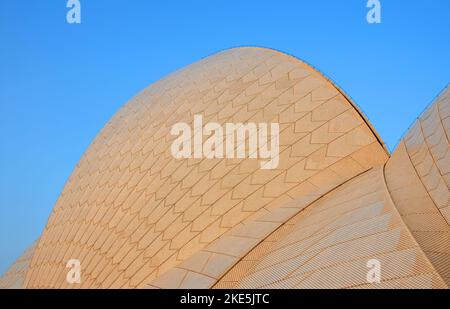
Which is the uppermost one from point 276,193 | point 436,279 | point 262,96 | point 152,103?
point 152,103

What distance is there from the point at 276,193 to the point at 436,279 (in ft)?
17.7

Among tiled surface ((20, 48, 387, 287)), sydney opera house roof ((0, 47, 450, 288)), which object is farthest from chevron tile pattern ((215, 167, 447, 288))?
tiled surface ((20, 48, 387, 287))

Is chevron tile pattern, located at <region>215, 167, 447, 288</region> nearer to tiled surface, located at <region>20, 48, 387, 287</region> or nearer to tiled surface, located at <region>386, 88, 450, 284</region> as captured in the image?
tiled surface, located at <region>386, 88, 450, 284</region>

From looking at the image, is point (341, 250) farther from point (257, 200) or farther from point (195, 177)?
point (195, 177)

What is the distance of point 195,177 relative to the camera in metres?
10.9

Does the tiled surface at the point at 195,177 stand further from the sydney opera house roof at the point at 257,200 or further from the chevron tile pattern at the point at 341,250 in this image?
the chevron tile pattern at the point at 341,250

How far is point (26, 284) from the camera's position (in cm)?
1342

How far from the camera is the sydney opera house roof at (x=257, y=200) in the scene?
585 centimetres

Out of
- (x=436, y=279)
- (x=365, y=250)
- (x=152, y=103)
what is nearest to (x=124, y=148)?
(x=152, y=103)

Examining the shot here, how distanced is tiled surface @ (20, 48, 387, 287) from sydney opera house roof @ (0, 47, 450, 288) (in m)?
0.04

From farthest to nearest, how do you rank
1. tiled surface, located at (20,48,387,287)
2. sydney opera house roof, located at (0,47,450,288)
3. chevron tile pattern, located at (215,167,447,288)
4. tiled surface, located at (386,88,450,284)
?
tiled surface, located at (20,48,387,287) → sydney opera house roof, located at (0,47,450,288) → tiled surface, located at (386,88,450,284) → chevron tile pattern, located at (215,167,447,288)

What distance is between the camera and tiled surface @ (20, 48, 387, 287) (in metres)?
9.76

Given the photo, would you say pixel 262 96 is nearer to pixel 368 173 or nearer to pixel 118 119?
pixel 368 173

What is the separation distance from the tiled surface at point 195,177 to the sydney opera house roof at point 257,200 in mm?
36
